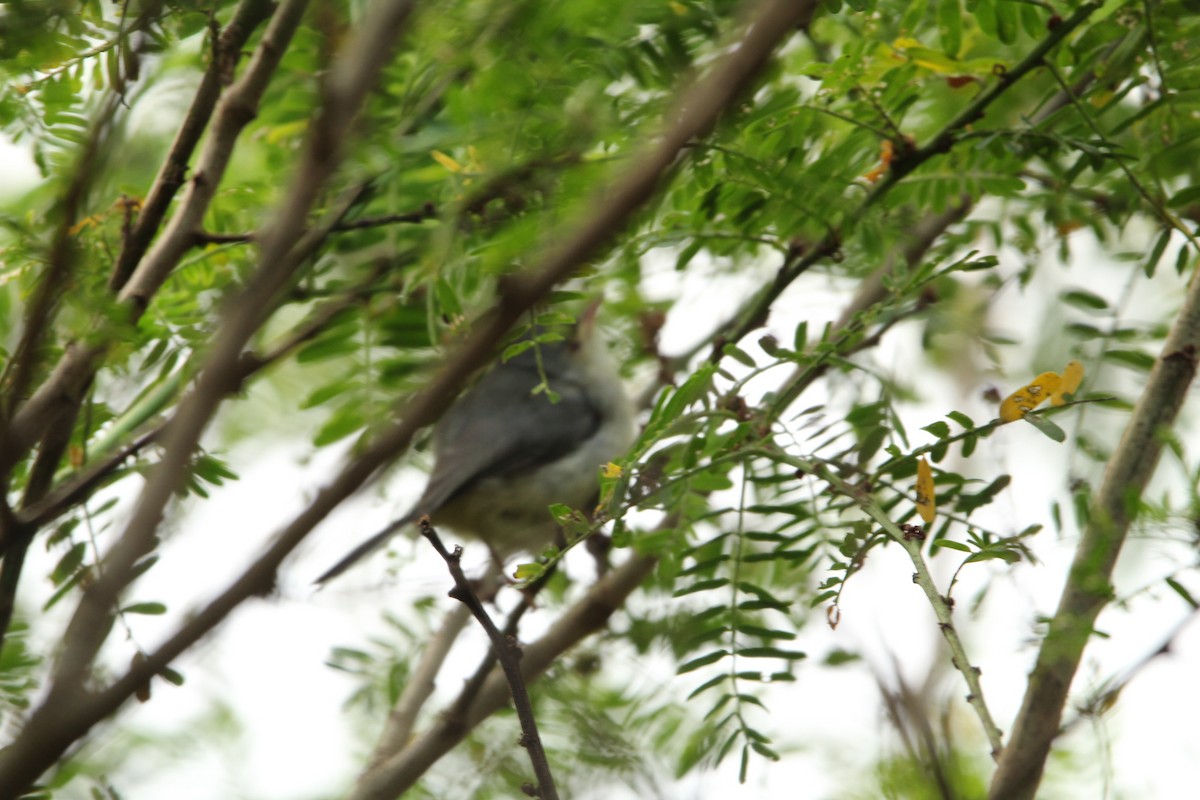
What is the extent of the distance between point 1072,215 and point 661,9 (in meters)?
0.93

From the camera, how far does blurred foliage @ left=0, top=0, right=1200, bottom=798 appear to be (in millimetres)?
1625

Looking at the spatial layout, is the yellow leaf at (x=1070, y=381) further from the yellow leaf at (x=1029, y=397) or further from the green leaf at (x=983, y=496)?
the green leaf at (x=983, y=496)

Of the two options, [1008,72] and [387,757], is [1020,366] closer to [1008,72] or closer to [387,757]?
[1008,72]

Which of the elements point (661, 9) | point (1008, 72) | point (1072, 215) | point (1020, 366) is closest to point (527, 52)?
point (661, 9)

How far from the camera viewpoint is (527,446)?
347 cm

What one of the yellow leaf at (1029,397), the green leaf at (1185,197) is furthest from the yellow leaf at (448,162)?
the green leaf at (1185,197)

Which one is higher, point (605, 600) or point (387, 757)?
point (605, 600)

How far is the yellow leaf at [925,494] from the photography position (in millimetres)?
1464

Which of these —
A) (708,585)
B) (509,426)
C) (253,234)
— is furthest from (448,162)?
(509,426)

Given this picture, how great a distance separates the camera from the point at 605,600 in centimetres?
231

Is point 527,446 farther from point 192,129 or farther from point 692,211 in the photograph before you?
point 192,129

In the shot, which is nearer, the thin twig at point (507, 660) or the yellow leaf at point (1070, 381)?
the thin twig at point (507, 660)

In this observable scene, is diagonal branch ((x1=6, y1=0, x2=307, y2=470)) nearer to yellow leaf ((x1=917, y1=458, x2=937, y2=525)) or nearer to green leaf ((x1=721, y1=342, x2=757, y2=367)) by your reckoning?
green leaf ((x1=721, y1=342, x2=757, y2=367))

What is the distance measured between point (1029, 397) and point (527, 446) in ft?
7.12
